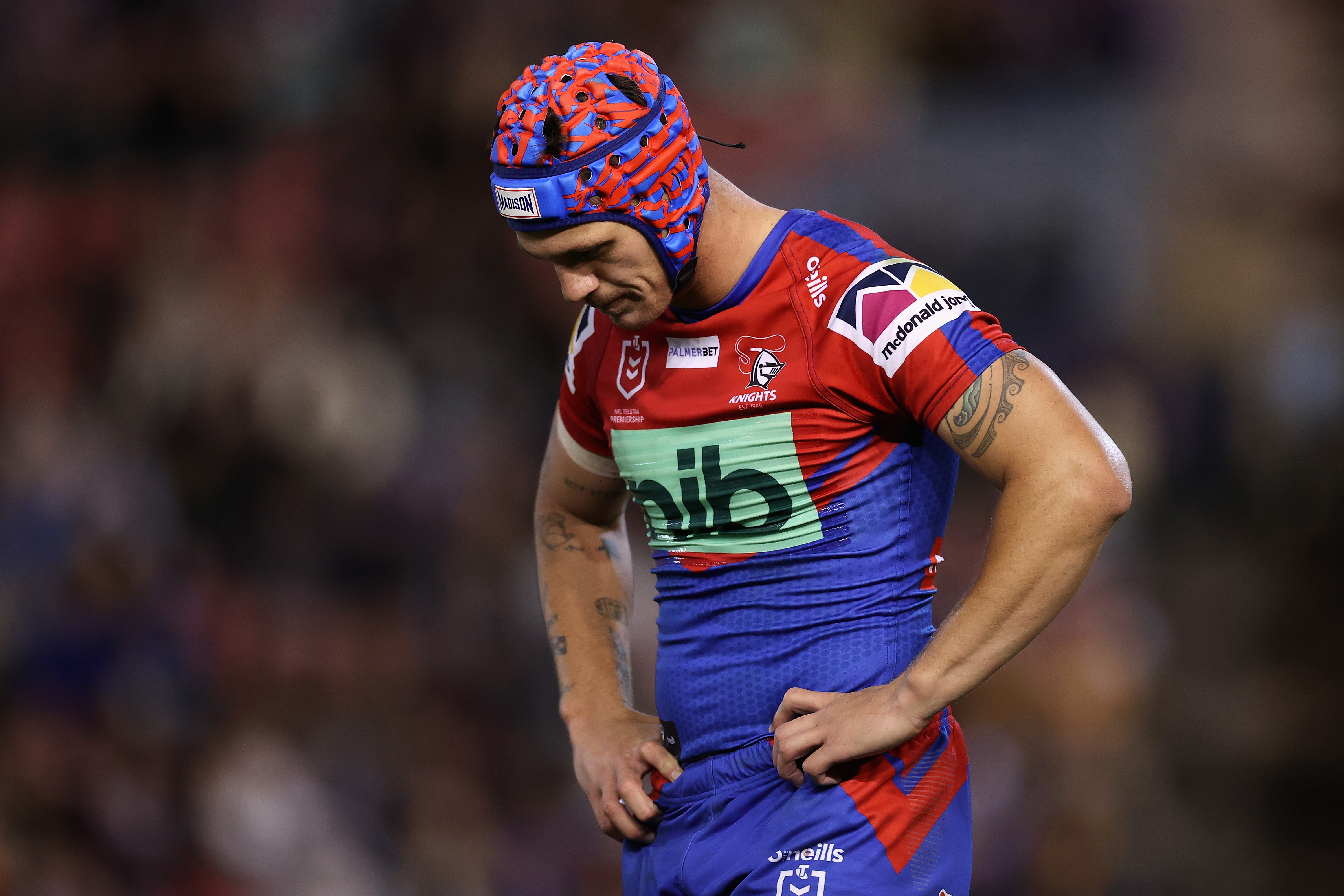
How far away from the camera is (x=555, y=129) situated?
88.4 inches

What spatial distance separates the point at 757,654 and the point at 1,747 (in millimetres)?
6502

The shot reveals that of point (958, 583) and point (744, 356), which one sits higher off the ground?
point (744, 356)

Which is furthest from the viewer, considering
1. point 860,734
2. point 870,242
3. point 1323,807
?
point 1323,807

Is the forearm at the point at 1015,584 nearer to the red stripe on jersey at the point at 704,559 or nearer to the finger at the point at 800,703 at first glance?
the finger at the point at 800,703

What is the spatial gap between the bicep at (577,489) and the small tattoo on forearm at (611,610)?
17 cm

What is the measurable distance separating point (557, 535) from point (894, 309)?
110 cm

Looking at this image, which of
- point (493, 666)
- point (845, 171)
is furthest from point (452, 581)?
point (845, 171)

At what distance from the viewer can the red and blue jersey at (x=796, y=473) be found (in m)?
2.29

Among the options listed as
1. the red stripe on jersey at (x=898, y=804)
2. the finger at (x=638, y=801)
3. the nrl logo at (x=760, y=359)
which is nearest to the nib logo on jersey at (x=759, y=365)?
the nrl logo at (x=760, y=359)

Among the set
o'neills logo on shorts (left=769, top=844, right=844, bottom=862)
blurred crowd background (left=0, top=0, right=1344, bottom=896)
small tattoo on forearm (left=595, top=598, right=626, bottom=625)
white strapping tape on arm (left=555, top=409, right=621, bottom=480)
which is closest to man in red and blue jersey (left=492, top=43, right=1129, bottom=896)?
o'neills logo on shorts (left=769, top=844, right=844, bottom=862)

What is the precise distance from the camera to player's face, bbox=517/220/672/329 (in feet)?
7.49

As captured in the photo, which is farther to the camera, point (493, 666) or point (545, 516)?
point (493, 666)

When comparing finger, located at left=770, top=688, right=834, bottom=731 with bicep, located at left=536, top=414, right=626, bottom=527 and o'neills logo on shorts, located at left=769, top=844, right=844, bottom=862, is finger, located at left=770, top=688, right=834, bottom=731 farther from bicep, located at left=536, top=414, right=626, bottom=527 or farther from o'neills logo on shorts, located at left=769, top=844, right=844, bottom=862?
bicep, located at left=536, top=414, right=626, bottom=527

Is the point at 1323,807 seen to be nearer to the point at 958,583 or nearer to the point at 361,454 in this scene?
the point at 958,583
